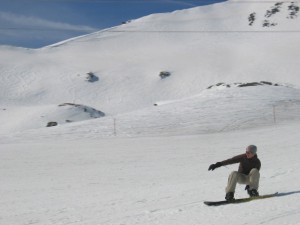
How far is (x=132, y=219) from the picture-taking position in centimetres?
761

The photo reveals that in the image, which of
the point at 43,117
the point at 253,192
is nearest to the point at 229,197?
the point at 253,192

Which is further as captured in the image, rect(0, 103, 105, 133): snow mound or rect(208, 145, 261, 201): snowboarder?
rect(0, 103, 105, 133): snow mound

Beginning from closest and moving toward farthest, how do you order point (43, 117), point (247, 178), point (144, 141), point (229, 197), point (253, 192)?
point (229, 197) < point (253, 192) < point (247, 178) < point (144, 141) < point (43, 117)

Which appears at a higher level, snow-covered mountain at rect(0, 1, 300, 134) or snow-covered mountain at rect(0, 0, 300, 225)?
snow-covered mountain at rect(0, 1, 300, 134)

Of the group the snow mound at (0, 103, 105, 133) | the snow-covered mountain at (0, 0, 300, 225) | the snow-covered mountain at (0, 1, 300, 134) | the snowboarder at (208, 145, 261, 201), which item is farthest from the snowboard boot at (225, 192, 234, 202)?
the snow-covered mountain at (0, 1, 300, 134)

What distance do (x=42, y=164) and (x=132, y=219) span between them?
11168 mm

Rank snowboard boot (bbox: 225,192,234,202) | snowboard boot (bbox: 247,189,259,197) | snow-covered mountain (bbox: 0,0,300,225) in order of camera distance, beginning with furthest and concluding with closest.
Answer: snowboard boot (bbox: 247,189,259,197), snow-covered mountain (bbox: 0,0,300,225), snowboard boot (bbox: 225,192,234,202)

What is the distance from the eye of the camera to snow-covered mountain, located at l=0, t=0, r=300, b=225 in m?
8.64

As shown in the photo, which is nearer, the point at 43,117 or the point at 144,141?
the point at 144,141

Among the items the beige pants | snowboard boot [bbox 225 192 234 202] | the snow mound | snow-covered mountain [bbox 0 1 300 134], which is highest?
snow-covered mountain [bbox 0 1 300 134]

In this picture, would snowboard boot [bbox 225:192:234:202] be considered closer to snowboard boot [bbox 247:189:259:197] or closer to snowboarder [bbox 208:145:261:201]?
snowboarder [bbox 208:145:261:201]

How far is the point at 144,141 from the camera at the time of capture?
25156mm

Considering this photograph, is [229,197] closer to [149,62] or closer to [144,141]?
[144,141]

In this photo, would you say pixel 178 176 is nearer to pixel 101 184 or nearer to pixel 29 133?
pixel 101 184
